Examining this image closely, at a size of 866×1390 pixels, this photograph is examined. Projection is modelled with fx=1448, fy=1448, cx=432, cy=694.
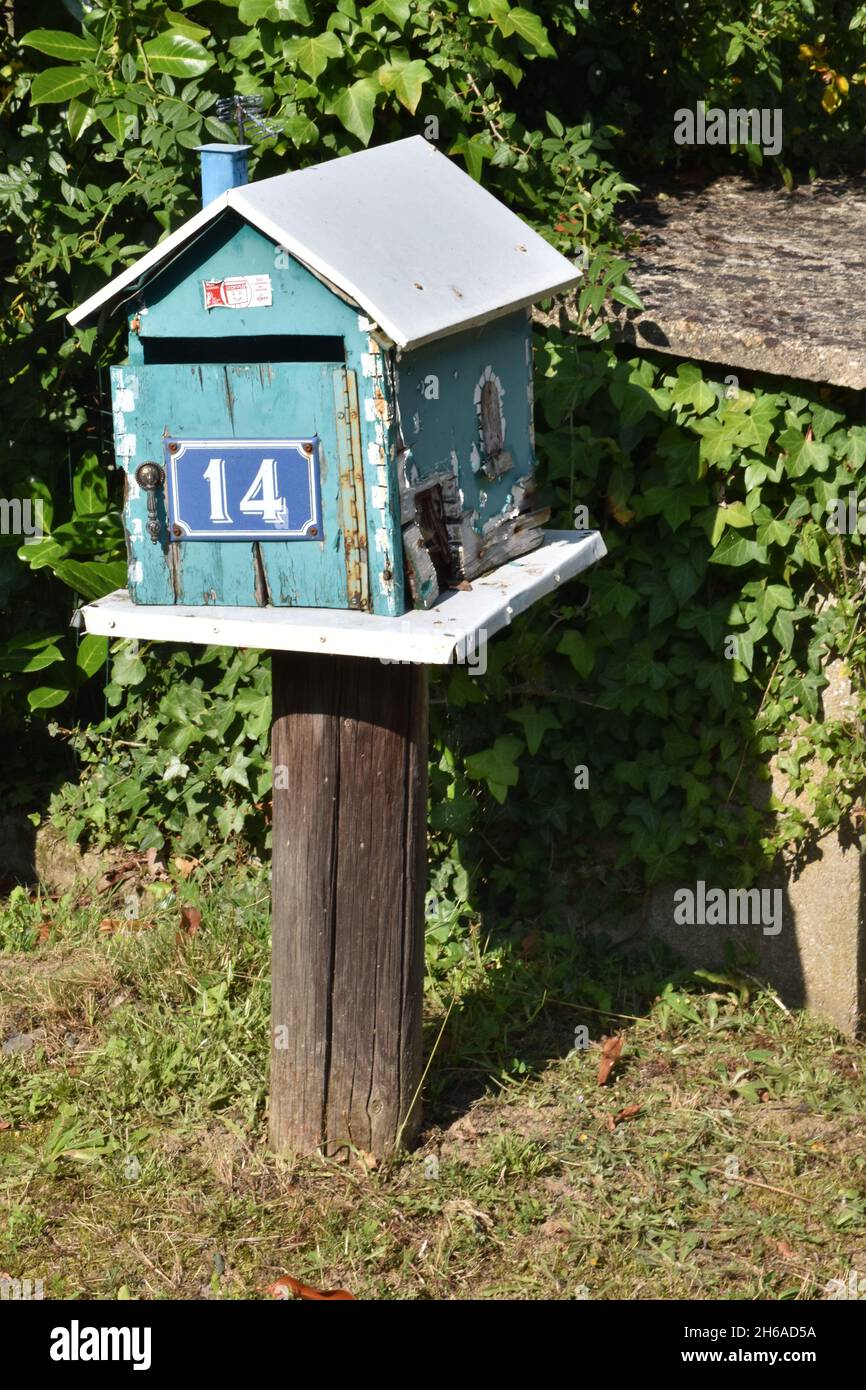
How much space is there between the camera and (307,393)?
267 centimetres

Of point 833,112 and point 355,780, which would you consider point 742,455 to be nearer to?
point 355,780

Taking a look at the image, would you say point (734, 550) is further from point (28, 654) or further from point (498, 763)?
point (28, 654)

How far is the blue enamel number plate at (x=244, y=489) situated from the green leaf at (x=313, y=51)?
1.49 m

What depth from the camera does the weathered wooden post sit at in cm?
264

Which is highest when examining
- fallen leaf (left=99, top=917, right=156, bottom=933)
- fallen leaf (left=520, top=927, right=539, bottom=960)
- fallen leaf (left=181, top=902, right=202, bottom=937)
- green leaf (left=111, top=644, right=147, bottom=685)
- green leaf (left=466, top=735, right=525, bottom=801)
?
green leaf (left=111, top=644, right=147, bottom=685)

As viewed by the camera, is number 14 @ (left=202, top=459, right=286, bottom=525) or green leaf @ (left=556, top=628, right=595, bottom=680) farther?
green leaf @ (left=556, top=628, right=595, bottom=680)

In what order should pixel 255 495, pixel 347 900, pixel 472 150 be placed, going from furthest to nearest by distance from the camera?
pixel 472 150 < pixel 347 900 < pixel 255 495

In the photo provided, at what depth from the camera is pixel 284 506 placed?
8.92ft

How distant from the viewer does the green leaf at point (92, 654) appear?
442 centimetres

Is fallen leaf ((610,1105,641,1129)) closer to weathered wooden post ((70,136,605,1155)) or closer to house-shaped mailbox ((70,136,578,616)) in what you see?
weathered wooden post ((70,136,605,1155))

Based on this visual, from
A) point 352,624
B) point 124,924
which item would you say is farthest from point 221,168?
point 124,924

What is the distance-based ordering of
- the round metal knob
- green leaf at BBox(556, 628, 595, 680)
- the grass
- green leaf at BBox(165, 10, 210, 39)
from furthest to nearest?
green leaf at BBox(556, 628, 595, 680) → green leaf at BBox(165, 10, 210, 39) → the grass → the round metal knob

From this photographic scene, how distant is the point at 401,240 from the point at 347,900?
4.65 feet

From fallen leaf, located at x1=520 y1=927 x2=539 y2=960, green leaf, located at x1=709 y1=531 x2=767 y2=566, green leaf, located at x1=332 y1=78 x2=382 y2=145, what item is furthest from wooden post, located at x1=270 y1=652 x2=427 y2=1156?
green leaf, located at x1=332 y1=78 x2=382 y2=145
